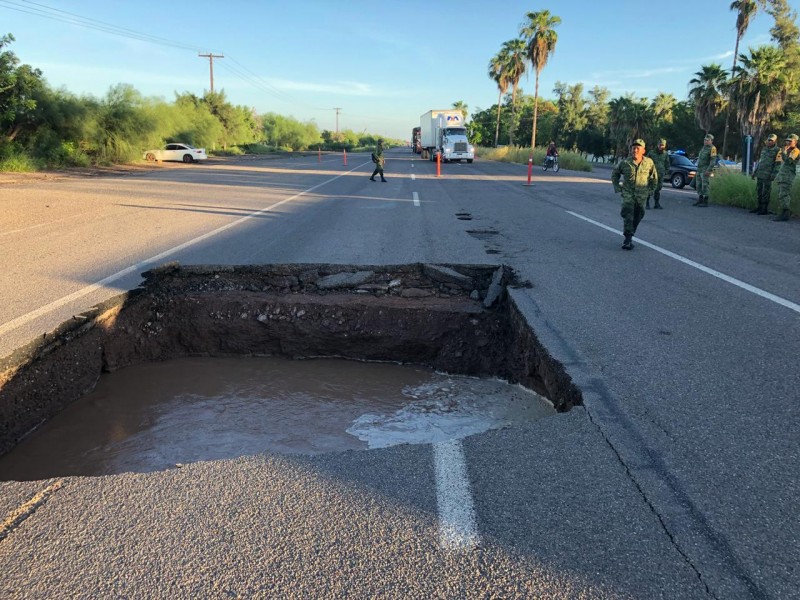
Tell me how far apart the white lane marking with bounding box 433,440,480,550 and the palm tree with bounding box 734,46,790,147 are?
40.7 metres

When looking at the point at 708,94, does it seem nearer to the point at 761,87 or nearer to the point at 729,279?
the point at 761,87

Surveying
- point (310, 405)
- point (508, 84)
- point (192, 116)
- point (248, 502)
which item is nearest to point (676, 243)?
point (310, 405)

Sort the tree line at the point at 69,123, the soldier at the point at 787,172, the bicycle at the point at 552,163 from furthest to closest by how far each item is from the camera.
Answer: the bicycle at the point at 552,163 < the tree line at the point at 69,123 < the soldier at the point at 787,172

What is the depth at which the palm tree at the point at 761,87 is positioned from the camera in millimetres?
34812

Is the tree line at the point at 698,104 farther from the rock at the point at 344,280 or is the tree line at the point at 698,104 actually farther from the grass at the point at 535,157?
the rock at the point at 344,280

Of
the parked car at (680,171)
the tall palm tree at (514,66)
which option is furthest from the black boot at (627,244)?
the tall palm tree at (514,66)

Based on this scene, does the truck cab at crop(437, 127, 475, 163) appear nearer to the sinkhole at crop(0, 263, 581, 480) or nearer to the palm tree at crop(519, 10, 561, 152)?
the palm tree at crop(519, 10, 561, 152)

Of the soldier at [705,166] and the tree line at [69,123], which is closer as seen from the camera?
the soldier at [705,166]

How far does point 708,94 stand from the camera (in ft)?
136

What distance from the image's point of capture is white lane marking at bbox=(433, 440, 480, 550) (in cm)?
241

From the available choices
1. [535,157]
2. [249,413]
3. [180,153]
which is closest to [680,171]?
[249,413]

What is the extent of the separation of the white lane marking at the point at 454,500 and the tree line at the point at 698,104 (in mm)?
36015

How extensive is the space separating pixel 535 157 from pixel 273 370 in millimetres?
42836

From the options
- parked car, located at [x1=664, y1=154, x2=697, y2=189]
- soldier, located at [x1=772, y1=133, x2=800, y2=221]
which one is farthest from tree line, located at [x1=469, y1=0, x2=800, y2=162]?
soldier, located at [x1=772, y1=133, x2=800, y2=221]
